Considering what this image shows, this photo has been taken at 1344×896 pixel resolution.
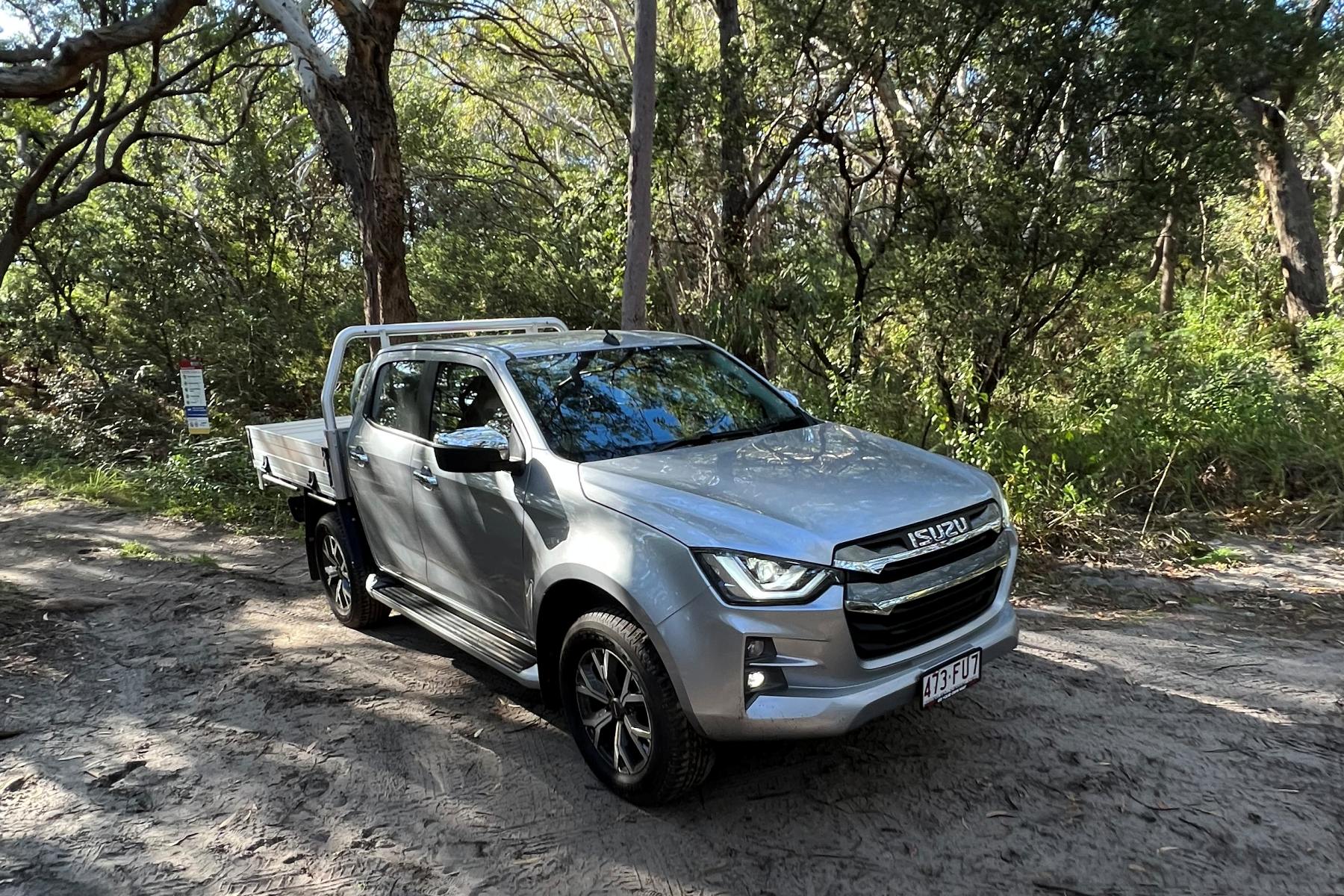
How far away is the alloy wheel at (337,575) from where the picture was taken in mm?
5379

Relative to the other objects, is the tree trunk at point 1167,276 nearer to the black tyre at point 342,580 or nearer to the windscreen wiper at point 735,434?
the windscreen wiper at point 735,434

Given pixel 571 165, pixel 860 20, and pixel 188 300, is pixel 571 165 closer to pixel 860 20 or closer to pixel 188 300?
pixel 188 300

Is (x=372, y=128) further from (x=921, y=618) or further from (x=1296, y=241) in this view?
(x=1296, y=241)

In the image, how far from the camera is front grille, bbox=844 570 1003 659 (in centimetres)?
304

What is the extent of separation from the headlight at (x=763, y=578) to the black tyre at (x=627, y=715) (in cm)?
39

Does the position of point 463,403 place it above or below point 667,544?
above

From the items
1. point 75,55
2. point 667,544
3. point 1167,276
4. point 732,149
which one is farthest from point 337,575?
point 1167,276

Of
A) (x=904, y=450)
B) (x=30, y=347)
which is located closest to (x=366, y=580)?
(x=904, y=450)

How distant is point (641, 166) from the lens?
7.36 metres

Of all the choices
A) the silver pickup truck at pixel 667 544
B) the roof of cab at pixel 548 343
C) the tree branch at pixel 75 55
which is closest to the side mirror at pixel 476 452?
the silver pickup truck at pixel 667 544

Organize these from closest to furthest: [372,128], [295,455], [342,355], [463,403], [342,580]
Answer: [463,403], [342,355], [342,580], [295,455], [372,128]

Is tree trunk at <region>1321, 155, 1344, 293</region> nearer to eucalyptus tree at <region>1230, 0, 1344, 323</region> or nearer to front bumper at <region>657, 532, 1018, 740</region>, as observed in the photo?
eucalyptus tree at <region>1230, 0, 1344, 323</region>

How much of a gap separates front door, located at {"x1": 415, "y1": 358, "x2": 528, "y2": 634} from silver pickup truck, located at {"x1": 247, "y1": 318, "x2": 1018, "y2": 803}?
13mm

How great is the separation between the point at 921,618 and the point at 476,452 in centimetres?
189
